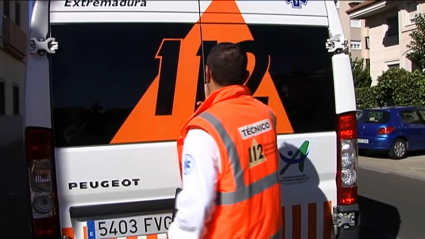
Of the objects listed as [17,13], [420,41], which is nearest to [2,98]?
[17,13]

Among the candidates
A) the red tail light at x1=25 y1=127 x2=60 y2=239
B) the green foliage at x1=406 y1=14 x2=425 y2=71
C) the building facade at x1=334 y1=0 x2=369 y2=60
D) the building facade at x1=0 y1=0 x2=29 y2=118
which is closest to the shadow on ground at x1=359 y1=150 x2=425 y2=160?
the green foliage at x1=406 y1=14 x2=425 y2=71

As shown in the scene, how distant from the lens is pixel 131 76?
10.5ft

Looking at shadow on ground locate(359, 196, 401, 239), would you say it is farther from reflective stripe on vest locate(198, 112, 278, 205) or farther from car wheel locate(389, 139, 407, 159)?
car wheel locate(389, 139, 407, 159)

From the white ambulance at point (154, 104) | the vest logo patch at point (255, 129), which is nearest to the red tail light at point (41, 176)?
the white ambulance at point (154, 104)

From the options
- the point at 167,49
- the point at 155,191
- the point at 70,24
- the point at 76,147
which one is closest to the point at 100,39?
the point at 70,24

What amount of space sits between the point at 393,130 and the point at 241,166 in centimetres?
1371

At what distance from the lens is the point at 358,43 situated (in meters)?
49.5

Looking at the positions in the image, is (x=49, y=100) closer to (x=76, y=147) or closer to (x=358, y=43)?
(x=76, y=147)

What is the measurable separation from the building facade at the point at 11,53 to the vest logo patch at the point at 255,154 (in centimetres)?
1607

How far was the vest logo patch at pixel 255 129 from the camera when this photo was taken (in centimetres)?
229

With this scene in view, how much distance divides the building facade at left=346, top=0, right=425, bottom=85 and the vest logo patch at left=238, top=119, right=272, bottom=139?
25.4 meters

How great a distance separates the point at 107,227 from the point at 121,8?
4.69 ft

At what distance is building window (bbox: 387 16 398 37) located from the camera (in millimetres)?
28122

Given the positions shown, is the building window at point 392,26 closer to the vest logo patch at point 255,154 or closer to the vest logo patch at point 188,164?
the vest logo patch at point 255,154
